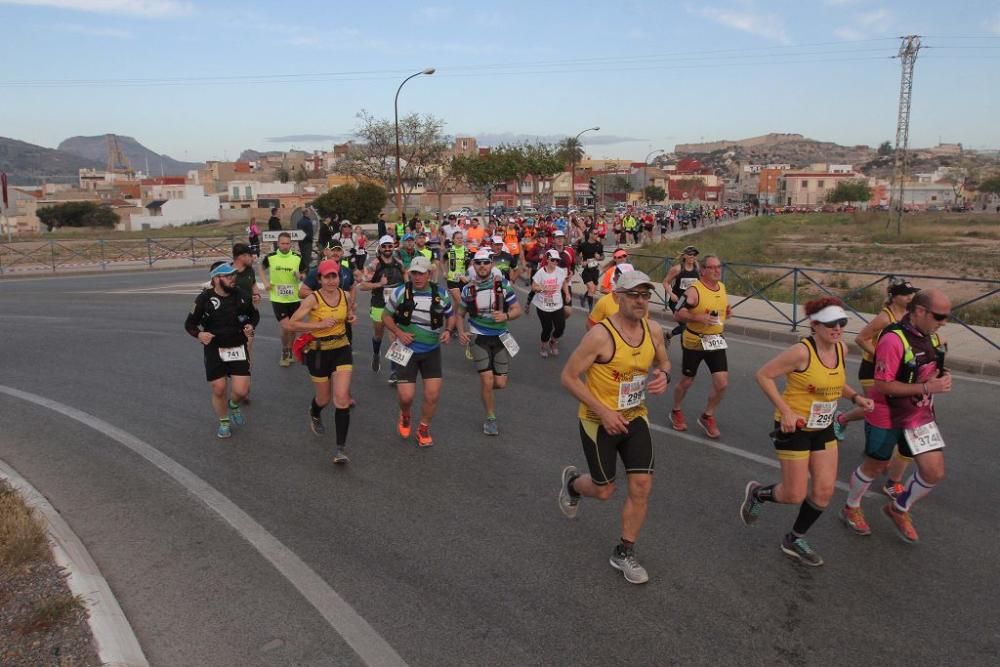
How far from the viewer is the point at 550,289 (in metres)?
10.5

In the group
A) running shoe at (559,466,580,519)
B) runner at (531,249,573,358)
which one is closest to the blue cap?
running shoe at (559,466,580,519)

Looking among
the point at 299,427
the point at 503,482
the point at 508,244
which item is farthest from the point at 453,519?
the point at 508,244

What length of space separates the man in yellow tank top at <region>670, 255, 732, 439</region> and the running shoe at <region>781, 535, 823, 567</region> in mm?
2415

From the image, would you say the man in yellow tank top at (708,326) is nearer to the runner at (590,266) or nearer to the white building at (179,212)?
the runner at (590,266)

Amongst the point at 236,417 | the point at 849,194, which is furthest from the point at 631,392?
the point at 849,194

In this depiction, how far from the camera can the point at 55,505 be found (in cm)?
562

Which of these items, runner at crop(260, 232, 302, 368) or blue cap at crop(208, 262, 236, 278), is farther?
runner at crop(260, 232, 302, 368)

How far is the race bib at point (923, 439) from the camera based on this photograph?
4711 millimetres

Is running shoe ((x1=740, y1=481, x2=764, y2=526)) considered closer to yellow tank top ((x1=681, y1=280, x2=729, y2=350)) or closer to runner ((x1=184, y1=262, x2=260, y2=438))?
yellow tank top ((x1=681, y1=280, x2=729, y2=350))

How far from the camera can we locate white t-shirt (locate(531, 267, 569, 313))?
1047 centimetres

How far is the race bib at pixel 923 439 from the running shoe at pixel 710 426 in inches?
95.5

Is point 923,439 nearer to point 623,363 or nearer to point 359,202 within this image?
point 623,363

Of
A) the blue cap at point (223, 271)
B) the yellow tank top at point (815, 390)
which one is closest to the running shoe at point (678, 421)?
the yellow tank top at point (815, 390)

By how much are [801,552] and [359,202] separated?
5335 centimetres
